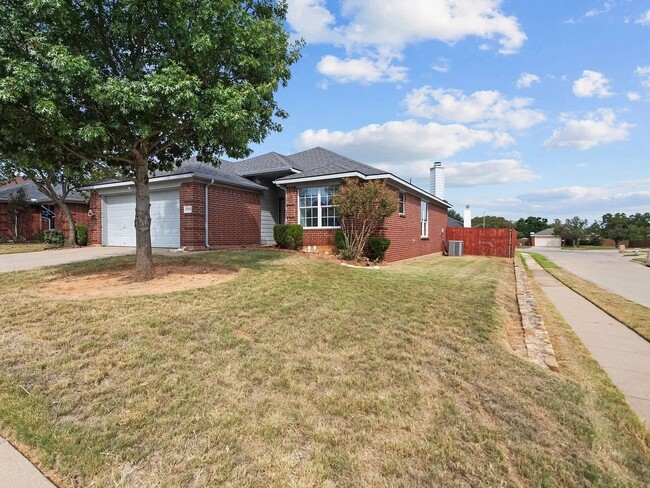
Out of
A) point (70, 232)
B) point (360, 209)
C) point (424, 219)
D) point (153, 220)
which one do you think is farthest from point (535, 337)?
point (70, 232)

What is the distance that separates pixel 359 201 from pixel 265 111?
18.2 feet

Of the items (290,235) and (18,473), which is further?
(290,235)

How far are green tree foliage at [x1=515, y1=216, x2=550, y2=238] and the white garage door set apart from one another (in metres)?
108

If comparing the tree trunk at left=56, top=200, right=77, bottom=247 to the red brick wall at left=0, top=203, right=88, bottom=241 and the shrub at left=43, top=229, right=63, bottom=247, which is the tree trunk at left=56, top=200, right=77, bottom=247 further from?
the red brick wall at left=0, top=203, right=88, bottom=241

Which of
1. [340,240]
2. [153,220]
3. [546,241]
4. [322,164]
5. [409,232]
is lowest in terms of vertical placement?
[546,241]

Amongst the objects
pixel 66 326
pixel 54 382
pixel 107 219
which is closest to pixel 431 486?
pixel 54 382

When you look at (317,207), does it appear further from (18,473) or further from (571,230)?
(571,230)

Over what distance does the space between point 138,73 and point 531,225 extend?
11895 centimetres

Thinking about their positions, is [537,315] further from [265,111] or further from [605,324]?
[265,111]

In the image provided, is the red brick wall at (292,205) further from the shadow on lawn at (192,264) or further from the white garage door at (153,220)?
the shadow on lawn at (192,264)

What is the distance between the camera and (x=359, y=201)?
39.9ft

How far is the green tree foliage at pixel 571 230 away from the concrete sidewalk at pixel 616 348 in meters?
70.5

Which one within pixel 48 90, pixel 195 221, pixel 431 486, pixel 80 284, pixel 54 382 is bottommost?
pixel 431 486

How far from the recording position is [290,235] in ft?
46.3
